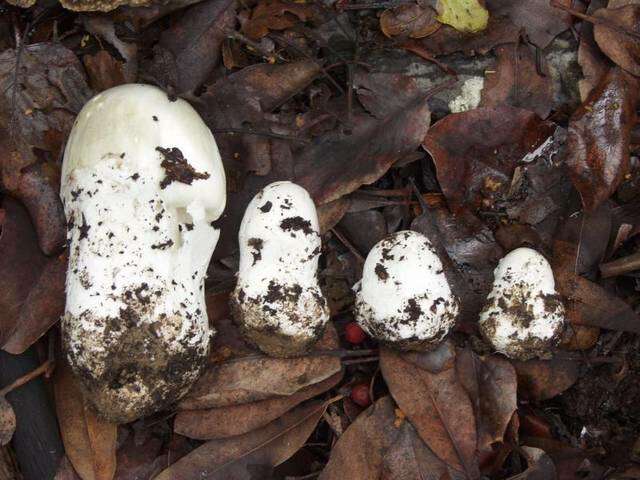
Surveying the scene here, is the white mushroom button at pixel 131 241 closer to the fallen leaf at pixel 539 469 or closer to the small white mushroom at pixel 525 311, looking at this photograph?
the small white mushroom at pixel 525 311

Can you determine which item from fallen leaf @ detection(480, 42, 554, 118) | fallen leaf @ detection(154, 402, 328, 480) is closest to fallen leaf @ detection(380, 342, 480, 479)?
fallen leaf @ detection(154, 402, 328, 480)

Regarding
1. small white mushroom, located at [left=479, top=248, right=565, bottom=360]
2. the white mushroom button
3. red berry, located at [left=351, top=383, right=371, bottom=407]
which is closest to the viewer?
the white mushroom button

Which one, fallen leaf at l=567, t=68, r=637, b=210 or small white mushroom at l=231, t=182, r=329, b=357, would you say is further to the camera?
fallen leaf at l=567, t=68, r=637, b=210

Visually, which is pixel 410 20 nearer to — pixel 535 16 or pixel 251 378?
pixel 535 16

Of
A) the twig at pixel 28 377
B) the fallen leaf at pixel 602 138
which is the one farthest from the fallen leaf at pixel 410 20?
the twig at pixel 28 377

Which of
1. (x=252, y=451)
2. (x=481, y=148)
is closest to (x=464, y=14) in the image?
(x=481, y=148)

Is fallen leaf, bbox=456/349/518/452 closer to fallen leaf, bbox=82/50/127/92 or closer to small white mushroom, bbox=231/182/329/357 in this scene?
small white mushroom, bbox=231/182/329/357

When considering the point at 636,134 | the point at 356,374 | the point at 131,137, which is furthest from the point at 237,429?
the point at 636,134
